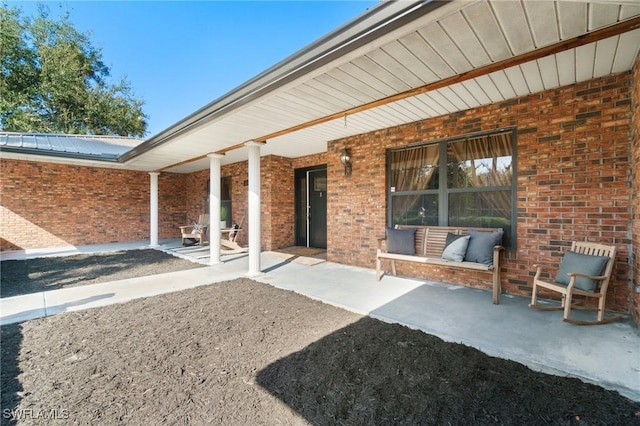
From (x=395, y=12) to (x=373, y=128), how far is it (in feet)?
11.0

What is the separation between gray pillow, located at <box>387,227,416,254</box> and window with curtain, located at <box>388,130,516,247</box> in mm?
369

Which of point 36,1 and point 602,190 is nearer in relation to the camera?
point 602,190

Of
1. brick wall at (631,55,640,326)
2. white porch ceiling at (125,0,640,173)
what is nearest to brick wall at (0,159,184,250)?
white porch ceiling at (125,0,640,173)

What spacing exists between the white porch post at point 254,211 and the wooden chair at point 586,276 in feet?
13.9

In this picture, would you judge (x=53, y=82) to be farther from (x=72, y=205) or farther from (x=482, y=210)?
(x=482, y=210)

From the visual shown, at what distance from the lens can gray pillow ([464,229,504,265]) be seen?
371 cm

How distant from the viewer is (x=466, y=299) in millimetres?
3697

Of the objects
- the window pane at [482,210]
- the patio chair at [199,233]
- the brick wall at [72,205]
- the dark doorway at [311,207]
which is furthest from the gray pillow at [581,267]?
the brick wall at [72,205]

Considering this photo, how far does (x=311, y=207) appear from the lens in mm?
8133

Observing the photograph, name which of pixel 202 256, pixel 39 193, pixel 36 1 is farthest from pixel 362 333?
pixel 36 1

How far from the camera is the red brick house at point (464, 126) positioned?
81.3 inches

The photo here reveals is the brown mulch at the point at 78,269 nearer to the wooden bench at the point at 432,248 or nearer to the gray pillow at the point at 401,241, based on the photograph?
the gray pillow at the point at 401,241

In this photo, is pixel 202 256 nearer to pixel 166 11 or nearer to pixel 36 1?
pixel 166 11

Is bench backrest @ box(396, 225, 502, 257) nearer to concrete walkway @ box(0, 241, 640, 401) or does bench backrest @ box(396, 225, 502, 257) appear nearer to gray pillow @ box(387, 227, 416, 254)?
gray pillow @ box(387, 227, 416, 254)
